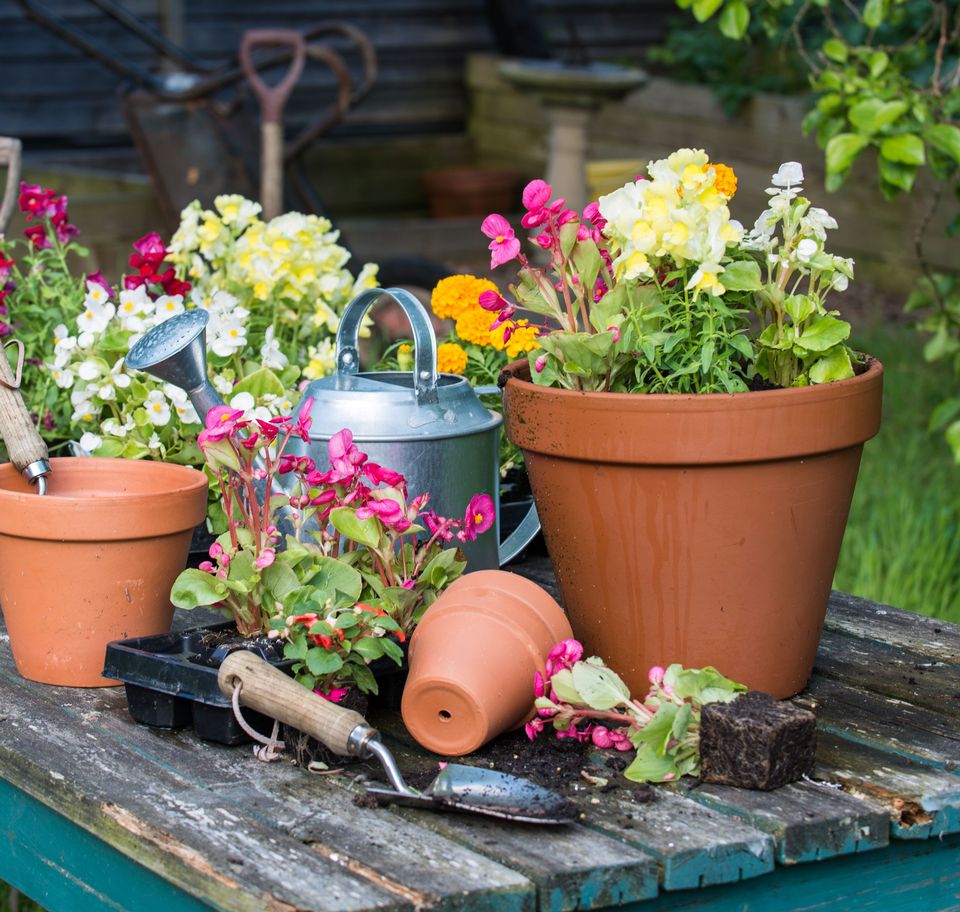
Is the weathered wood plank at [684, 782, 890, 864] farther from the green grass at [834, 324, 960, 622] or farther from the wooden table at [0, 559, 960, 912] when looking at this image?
the green grass at [834, 324, 960, 622]

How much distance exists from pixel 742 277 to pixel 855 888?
53cm

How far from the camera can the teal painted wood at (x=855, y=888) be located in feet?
3.73

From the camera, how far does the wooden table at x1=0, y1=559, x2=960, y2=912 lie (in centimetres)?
103

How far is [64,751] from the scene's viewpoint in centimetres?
125

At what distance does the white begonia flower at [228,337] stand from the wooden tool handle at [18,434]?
13.3 inches

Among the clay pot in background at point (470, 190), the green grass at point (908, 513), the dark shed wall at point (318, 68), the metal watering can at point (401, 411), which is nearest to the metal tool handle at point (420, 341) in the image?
the metal watering can at point (401, 411)

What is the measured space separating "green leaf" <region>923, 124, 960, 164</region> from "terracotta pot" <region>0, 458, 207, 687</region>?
138 centimetres

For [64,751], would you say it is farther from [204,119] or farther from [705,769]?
[204,119]

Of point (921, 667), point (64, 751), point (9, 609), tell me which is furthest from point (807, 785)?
point (9, 609)

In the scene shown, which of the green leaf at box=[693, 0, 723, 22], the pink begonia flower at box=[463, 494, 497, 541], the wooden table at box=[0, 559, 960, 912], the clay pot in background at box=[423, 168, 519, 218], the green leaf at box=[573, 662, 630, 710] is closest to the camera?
the wooden table at box=[0, 559, 960, 912]

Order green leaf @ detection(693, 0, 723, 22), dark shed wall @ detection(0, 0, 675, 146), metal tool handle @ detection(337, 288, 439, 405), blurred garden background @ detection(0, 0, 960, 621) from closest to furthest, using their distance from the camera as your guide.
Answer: metal tool handle @ detection(337, 288, 439, 405) → green leaf @ detection(693, 0, 723, 22) → blurred garden background @ detection(0, 0, 960, 621) → dark shed wall @ detection(0, 0, 675, 146)

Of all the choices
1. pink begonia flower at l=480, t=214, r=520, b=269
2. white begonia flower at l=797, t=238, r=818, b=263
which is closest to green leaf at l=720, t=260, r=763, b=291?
white begonia flower at l=797, t=238, r=818, b=263

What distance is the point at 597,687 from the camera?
1246mm

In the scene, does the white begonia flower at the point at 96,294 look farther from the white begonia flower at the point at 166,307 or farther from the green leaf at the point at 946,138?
the green leaf at the point at 946,138
